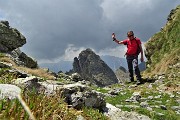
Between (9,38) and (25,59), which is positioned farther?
(25,59)

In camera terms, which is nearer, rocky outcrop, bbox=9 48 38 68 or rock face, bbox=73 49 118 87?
rocky outcrop, bbox=9 48 38 68

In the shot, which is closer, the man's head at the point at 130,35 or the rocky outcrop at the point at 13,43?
the man's head at the point at 130,35

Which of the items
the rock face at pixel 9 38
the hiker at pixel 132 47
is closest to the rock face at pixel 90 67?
the rock face at pixel 9 38

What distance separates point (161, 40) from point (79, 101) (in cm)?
5188

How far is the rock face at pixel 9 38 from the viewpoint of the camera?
44.1m

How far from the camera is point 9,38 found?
45.4 metres

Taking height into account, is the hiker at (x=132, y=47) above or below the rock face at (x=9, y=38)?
below

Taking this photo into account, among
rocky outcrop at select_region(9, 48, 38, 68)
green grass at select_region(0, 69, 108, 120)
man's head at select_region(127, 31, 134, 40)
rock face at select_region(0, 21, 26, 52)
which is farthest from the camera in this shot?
rocky outcrop at select_region(9, 48, 38, 68)

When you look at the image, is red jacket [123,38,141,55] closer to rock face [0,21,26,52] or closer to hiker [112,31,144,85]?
hiker [112,31,144,85]

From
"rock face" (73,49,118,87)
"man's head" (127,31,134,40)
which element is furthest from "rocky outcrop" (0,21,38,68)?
"rock face" (73,49,118,87)

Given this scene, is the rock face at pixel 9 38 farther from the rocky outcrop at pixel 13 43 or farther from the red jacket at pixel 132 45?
the red jacket at pixel 132 45

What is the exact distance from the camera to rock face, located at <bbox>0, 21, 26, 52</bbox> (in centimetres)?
4412

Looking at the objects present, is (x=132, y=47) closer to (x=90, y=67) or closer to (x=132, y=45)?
(x=132, y=45)

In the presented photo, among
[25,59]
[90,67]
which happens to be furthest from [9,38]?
[90,67]
